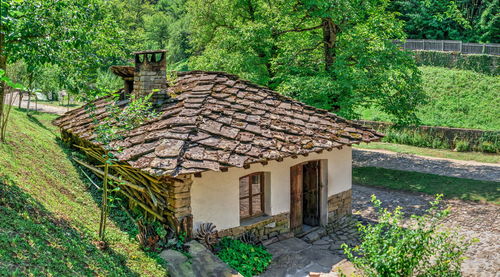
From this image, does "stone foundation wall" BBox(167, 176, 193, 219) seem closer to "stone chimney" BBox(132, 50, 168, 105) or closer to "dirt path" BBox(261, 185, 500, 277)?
"dirt path" BBox(261, 185, 500, 277)

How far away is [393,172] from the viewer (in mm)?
16688

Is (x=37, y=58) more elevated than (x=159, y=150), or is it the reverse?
(x=37, y=58)

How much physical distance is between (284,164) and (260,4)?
10.8 meters

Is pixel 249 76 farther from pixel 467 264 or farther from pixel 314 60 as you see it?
pixel 467 264

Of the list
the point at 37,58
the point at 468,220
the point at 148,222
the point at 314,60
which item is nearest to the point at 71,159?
the point at 148,222

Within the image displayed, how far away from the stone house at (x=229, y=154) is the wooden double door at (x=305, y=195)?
24 millimetres

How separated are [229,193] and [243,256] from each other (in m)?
1.20

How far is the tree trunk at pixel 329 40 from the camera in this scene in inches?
639

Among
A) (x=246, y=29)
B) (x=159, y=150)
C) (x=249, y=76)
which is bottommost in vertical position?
(x=159, y=150)

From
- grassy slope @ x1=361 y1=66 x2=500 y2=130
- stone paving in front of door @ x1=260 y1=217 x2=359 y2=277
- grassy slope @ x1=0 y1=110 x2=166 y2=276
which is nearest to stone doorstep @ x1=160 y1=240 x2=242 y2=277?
grassy slope @ x1=0 y1=110 x2=166 y2=276

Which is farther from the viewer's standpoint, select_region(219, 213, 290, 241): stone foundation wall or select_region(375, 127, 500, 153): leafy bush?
select_region(375, 127, 500, 153): leafy bush

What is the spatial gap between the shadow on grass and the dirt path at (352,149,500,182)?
13.4m

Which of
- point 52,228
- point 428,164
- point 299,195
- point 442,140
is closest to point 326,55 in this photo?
point 428,164

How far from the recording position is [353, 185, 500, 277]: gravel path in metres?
9.11
